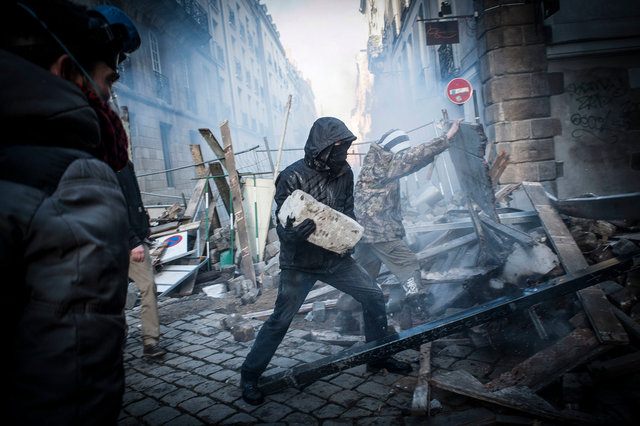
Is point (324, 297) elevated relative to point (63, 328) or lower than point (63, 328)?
lower

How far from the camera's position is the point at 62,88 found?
1.02 metres

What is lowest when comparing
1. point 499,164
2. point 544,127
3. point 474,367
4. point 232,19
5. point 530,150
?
point 474,367

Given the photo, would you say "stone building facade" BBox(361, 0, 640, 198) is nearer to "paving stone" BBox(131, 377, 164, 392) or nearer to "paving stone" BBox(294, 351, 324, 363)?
"paving stone" BBox(294, 351, 324, 363)

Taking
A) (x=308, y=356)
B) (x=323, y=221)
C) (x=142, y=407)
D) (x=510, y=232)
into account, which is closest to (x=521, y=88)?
(x=510, y=232)

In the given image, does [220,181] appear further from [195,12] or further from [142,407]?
[195,12]

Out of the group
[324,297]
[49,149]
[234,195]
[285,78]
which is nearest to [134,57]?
[234,195]

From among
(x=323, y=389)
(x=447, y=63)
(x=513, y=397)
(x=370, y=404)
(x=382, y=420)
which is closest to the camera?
(x=513, y=397)

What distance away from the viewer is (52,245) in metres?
0.93

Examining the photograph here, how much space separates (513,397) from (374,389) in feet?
3.42

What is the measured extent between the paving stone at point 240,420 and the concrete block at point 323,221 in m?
1.39

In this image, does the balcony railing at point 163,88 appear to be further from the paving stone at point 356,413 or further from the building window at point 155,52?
the paving stone at point 356,413

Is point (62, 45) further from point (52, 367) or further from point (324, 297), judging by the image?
point (324, 297)

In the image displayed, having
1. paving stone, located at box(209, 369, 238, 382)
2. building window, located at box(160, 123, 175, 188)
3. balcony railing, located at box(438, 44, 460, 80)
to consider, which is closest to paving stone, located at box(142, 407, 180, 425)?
paving stone, located at box(209, 369, 238, 382)

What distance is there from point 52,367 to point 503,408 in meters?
2.51
